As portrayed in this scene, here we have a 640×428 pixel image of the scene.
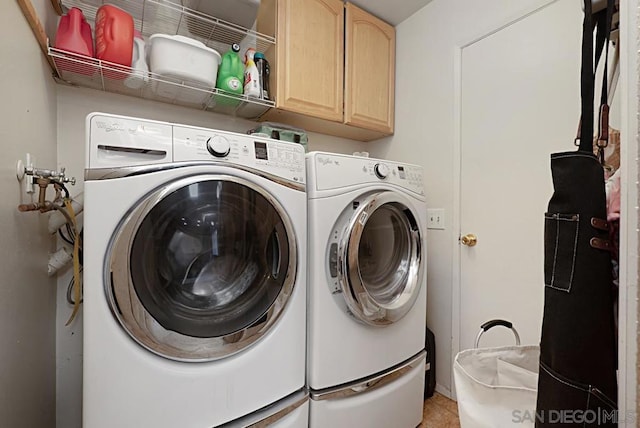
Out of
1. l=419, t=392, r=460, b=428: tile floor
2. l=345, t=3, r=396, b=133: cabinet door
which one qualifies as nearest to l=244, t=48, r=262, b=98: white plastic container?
l=345, t=3, r=396, b=133: cabinet door

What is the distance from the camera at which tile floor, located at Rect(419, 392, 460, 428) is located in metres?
1.50

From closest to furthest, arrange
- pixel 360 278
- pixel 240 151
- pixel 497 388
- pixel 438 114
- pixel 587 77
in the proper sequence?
pixel 587 77, pixel 497 388, pixel 240 151, pixel 360 278, pixel 438 114

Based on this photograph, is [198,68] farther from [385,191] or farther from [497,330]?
[497,330]

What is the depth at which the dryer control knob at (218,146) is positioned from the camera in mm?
929

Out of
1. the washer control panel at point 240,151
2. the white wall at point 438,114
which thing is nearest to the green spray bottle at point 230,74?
the washer control panel at point 240,151

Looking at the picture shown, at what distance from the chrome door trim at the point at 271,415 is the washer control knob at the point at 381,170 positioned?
0.91 metres

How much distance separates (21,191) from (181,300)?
1.89 feet

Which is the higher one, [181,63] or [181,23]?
[181,23]

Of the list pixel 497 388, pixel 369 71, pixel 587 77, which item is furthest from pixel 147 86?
pixel 497 388

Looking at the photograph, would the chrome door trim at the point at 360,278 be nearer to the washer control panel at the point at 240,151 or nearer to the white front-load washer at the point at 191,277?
the white front-load washer at the point at 191,277

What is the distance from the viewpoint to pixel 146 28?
4.98 feet

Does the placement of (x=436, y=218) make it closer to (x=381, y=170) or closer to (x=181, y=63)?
(x=381, y=170)

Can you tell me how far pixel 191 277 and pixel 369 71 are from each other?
168 centimetres

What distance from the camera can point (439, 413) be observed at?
1.58 meters
